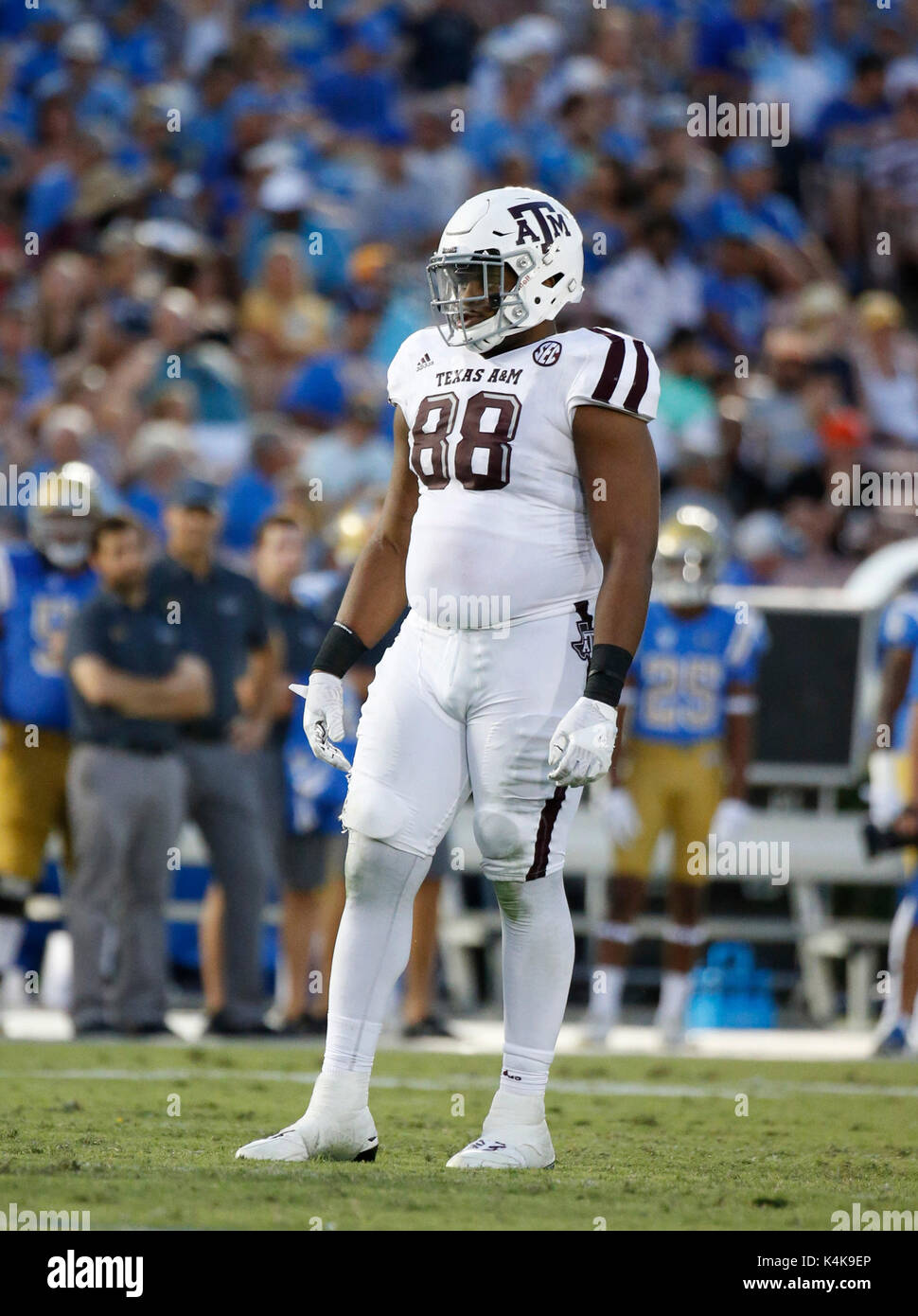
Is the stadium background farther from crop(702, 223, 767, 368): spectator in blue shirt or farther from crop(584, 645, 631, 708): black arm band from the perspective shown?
crop(584, 645, 631, 708): black arm band

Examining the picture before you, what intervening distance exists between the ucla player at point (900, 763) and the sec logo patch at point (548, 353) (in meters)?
4.16

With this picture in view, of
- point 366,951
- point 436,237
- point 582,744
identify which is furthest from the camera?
point 436,237

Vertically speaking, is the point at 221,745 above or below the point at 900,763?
above

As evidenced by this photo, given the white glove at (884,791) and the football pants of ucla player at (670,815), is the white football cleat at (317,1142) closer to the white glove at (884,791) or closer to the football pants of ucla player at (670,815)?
the football pants of ucla player at (670,815)

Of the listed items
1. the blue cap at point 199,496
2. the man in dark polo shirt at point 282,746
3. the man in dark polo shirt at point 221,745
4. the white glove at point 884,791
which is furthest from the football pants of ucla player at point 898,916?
the blue cap at point 199,496

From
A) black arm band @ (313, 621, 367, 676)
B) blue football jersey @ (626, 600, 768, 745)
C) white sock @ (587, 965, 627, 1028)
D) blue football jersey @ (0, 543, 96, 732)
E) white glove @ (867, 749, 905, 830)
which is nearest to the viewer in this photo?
black arm band @ (313, 621, 367, 676)

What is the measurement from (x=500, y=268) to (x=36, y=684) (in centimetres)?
398

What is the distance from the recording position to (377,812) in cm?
440

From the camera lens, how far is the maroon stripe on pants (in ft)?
14.4

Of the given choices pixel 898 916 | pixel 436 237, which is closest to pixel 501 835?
pixel 898 916

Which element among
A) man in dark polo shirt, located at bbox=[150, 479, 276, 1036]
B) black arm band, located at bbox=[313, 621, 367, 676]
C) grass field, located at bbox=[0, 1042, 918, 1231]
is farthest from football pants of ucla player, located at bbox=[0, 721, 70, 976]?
black arm band, located at bbox=[313, 621, 367, 676]

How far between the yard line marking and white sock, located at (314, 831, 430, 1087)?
182 cm

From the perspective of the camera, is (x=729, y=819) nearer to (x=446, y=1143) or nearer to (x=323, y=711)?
(x=446, y=1143)

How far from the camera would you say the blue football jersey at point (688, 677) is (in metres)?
8.76
